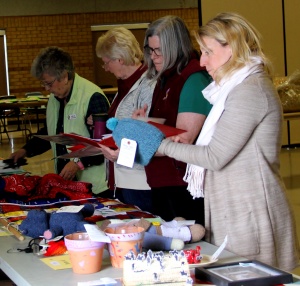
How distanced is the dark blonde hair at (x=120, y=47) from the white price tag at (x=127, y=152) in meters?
1.29

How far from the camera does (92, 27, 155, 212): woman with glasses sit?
11.1 feet

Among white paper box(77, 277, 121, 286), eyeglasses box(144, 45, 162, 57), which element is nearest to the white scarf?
eyeglasses box(144, 45, 162, 57)

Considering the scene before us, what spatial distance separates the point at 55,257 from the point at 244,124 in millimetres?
727

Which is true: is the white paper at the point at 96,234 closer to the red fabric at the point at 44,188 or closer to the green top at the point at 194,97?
the green top at the point at 194,97

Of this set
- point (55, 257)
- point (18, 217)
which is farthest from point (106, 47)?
point (55, 257)

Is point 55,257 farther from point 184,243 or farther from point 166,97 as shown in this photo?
point 166,97

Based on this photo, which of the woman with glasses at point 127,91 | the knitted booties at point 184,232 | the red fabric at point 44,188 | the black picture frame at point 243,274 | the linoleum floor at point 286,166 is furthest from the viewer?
the linoleum floor at point 286,166

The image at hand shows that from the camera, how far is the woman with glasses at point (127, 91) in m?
3.39

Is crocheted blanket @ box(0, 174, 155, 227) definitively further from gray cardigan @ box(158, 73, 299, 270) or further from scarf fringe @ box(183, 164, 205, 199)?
gray cardigan @ box(158, 73, 299, 270)

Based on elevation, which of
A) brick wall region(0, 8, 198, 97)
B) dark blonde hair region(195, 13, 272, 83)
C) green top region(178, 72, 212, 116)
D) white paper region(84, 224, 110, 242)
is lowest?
white paper region(84, 224, 110, 242)

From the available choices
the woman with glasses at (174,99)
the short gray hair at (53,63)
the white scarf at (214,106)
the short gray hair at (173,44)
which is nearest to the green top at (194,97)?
the woman with glasses at (174,99)

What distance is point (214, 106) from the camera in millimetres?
2371

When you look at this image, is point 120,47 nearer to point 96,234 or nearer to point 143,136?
point 143,136

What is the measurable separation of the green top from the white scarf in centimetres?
33
